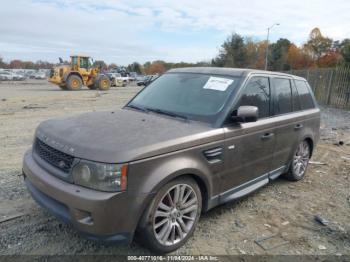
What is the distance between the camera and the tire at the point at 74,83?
25.5 m

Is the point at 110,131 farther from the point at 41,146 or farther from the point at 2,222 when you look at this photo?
the point at 2,222

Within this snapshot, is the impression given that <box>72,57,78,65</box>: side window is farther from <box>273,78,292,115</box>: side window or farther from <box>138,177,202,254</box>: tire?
<box>138,177,202,254</box>: tire

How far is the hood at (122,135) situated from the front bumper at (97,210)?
29cm

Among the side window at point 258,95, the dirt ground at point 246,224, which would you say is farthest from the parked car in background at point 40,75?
the side window at point 258,95

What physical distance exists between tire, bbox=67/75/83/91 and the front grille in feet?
78.0

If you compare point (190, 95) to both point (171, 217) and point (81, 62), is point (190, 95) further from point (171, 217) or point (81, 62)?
point (81, 62)

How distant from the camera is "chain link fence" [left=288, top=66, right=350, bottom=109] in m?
15.4

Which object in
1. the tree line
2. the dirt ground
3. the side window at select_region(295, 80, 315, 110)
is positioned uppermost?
the tree line

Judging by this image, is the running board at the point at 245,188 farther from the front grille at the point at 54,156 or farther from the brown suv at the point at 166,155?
the front grille at the point at 54,156

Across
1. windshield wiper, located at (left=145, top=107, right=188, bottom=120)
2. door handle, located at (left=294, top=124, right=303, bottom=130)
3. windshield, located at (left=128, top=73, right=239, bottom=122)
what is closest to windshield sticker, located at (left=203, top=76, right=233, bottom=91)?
windshield, located at (left=128, top=73, right=239, bottom=122)

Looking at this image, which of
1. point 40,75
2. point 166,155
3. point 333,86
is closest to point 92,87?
point 333,86

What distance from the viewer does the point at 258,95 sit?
13.1 feet

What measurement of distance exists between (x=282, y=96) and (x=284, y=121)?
410 millimetres

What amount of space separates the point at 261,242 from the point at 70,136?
2.27 meters
